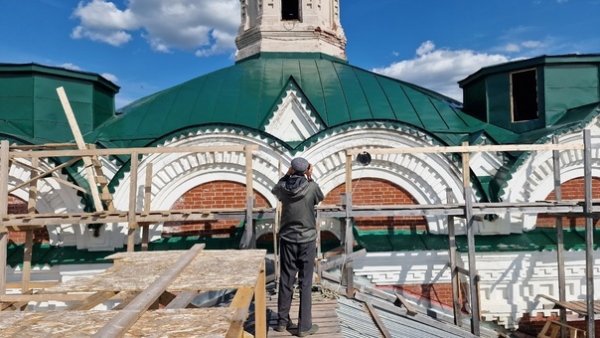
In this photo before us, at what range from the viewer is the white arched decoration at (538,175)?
7305mm

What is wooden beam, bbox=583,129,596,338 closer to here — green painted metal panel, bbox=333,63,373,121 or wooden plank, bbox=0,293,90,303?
green painted metal panel, bbox=333,63,373,121

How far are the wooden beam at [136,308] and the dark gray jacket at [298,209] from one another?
3.84 feet

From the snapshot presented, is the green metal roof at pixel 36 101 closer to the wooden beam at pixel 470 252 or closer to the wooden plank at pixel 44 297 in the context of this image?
the wooden plank at pixel 44 297

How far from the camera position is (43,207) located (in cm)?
707

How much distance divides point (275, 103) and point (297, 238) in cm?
449

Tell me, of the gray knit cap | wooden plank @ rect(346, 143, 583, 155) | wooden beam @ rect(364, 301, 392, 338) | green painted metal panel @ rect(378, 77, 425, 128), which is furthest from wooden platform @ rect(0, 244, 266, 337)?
green painted metal panel @ rect(378, 77, 425, 128)

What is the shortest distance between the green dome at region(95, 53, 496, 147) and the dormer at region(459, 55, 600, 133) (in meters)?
0.64

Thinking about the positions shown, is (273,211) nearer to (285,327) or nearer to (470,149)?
(285,327)

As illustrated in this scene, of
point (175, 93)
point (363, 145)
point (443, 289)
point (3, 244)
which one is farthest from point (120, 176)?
point (443, 289)

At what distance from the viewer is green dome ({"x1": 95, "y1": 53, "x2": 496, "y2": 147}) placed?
8062 millimetres

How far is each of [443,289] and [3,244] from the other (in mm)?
5940

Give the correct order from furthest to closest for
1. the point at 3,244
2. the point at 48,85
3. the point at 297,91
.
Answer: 1. the point at 48,85
2. the point at 297,91
3. the point at 3,244

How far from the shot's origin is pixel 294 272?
3.69 metres

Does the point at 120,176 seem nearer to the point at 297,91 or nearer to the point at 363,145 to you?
the point at 297,91
